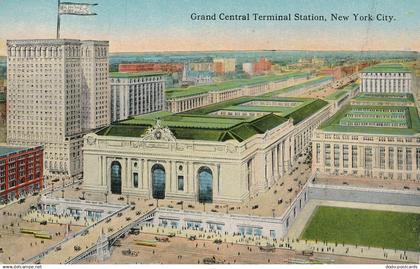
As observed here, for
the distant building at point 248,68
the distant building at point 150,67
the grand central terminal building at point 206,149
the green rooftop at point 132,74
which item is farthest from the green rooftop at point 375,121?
the green rooftop at point 132,74

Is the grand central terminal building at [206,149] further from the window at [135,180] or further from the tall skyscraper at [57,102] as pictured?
the tall skyscraper at [57,102]

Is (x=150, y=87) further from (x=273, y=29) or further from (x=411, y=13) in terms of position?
(x=411, y=13)

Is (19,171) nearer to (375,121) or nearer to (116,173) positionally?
(116,173)

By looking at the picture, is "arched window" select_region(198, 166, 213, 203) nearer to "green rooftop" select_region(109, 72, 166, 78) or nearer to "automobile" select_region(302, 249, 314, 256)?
"green rooftop" select_region(109, 72, 166, 78)

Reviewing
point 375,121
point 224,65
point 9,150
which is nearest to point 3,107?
point 9,150

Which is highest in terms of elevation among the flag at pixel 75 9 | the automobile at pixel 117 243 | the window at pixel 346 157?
the flag at pixel 75 9

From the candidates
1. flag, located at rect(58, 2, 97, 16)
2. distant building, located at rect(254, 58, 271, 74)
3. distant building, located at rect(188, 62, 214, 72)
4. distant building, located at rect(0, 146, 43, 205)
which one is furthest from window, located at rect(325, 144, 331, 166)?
distant building, located at rect(0, 146, 43, 205)
